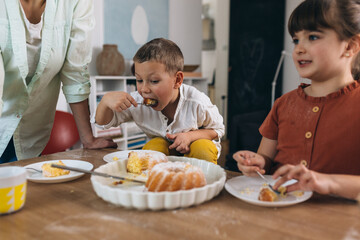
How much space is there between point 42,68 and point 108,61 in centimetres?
228

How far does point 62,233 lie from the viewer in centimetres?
62

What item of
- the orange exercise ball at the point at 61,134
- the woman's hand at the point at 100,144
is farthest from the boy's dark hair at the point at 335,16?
the orange exercise ball at the point at 61,134

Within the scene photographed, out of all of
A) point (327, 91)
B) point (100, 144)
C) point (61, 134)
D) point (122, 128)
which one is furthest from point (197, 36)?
point (327, 91)

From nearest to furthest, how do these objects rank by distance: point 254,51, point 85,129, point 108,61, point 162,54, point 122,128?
point 162,54, point 85,129, point 108,61, point 122,128, point 254,51

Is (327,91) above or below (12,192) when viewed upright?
above

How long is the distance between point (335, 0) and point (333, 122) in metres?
0.44

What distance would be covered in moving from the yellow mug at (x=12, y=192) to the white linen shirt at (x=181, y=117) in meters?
0.84

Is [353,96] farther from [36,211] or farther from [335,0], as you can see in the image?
[36,211]

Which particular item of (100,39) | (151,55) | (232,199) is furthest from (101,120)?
(100,39)

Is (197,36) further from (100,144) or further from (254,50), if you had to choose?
(100,144)

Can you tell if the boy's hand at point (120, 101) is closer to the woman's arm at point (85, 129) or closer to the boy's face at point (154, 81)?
the boy's face at point (154, 81)

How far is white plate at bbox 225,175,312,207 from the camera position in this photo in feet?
2.42

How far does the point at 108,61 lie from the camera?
3705 millimetres

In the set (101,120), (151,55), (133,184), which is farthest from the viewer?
(101,120)
